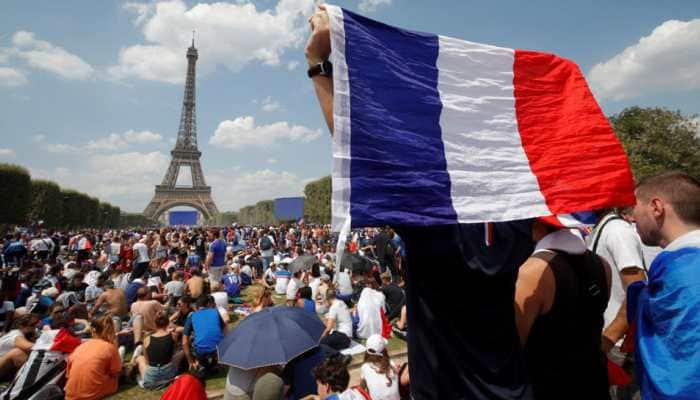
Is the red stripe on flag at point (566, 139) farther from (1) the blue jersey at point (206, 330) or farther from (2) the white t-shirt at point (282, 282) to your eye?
(2) the white t-shirt at point (282, 282)

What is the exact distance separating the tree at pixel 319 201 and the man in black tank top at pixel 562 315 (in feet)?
165

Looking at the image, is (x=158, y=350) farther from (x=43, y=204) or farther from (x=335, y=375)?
(x=43, y=204)

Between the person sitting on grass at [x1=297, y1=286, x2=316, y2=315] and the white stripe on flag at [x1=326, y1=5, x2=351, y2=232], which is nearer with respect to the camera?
the white stripe on flag at [x1=326, y1=5, x2=351, y2=232]

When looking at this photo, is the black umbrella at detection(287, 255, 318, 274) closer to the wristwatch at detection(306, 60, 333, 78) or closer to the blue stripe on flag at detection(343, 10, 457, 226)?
the blue stripe on flag at detection(343, 10, 457, 226)

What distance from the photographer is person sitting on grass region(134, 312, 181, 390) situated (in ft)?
20.5

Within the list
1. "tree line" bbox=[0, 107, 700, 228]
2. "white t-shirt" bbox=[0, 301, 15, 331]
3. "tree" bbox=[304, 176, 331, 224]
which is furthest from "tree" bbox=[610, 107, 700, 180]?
"tree" bbox=[304, 176, 331, 224]

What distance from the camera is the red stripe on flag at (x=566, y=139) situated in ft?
6.24

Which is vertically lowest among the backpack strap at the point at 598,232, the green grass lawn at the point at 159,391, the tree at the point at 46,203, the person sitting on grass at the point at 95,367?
the green grass lawn at the point at 159,391

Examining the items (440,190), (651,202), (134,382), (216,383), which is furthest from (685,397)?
(134,382)

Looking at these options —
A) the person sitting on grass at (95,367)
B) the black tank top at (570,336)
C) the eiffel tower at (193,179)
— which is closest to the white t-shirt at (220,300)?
the person sitting on grass at (95,367)

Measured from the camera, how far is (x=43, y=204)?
3966 cm

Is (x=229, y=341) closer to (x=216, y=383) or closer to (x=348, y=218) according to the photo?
(x=216, y=383)

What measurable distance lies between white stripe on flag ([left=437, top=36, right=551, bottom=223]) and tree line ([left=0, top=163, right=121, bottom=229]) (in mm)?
27856

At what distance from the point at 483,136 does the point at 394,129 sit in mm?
590
